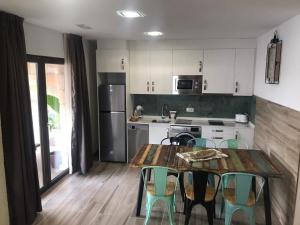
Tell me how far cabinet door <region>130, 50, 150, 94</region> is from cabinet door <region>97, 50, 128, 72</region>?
8.3 inches

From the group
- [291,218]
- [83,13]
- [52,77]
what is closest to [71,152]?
[52,77]

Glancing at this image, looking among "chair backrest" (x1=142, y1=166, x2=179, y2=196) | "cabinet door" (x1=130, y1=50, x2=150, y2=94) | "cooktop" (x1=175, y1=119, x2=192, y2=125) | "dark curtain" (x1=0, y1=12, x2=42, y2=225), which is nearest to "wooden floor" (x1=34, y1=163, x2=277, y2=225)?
"dark curtain" (x1=0, y1=12, x2=42, y2=225)

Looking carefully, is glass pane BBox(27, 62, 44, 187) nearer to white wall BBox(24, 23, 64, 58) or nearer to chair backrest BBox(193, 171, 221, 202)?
white wall BBox(24, 23, 64, 58)

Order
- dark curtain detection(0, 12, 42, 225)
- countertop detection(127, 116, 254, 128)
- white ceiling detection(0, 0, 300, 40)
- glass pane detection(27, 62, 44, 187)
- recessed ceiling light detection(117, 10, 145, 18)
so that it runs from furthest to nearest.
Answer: countertop detection(127, 116, 254, 128)
glass pane detection(27, 62, 44, 187)
dark curtain detection(0, 12, 42, 225)
recessed ceiling light detection(117, 10, 145, 18)
white ceiling detection(0, 0, 300, 40)

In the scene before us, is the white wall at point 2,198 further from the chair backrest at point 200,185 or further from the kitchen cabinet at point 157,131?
the kitchen cabinet at point 157,131

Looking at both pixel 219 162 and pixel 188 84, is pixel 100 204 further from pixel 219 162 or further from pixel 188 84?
pixel 188 84

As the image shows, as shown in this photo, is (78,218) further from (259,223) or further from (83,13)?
(83,13)

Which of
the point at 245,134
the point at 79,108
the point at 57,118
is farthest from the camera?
the point at 245,134

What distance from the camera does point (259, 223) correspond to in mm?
3174

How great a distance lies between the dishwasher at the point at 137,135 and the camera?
5.04 meters

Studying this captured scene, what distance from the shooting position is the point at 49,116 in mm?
4109

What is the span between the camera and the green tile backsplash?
200 inches

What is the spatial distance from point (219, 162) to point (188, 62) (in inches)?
93.7

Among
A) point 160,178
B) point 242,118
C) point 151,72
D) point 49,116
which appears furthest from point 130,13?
point 242,118
